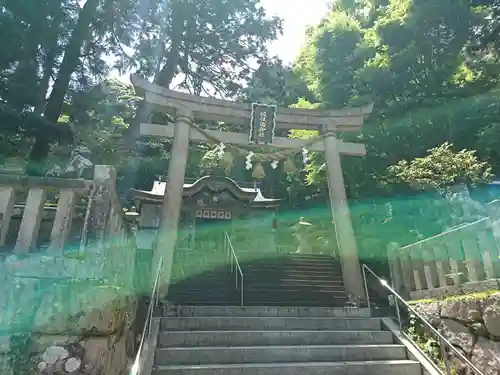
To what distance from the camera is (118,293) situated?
298 cm

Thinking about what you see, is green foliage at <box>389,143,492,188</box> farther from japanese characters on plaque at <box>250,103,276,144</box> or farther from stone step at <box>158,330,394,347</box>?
stone step at <box>158,330,394,347</box>

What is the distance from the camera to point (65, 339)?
2564 millimetres

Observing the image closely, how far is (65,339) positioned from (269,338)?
321 centimetres

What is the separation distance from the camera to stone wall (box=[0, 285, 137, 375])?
2.48m

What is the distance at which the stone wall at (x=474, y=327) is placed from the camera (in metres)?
4.14

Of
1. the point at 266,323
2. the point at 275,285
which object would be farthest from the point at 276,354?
the point at 275,285

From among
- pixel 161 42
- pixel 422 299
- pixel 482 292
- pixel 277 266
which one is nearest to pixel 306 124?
pixel 277 266

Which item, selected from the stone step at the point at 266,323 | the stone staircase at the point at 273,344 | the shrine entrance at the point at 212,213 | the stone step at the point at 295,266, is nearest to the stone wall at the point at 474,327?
the stone staircase at the point at 273,344

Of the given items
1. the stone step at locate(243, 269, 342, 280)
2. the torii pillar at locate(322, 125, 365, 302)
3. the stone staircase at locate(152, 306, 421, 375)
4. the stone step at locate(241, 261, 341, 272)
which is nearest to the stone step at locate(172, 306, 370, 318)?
the stone staircase at locate(152, 306, 421, 375)

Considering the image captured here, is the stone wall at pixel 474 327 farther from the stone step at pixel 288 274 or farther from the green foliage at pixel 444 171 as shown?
the stone step at pixel 288 274

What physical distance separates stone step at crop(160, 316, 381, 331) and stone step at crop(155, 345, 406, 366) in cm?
68

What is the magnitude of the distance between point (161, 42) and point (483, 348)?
20.0 metres

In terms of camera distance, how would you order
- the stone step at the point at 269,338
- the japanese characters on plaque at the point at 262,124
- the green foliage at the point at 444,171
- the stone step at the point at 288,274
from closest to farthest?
the stone step at the point at 269,338, the green foliage at the point at 444,171, the japanese characters on plaque at the point at 262,124, the stone step at the point at 288,274

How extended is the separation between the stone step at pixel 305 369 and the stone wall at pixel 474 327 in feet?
2.13
